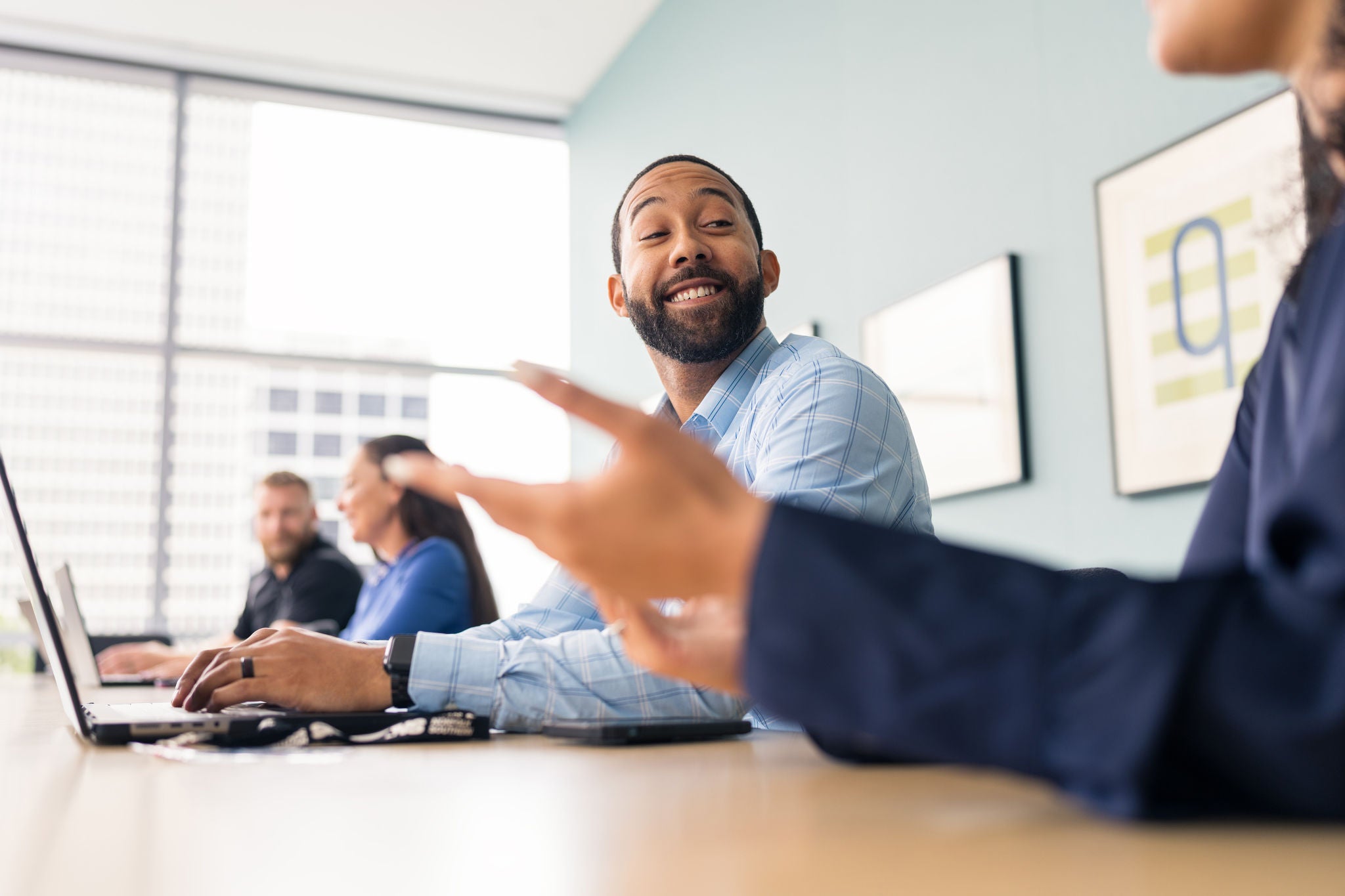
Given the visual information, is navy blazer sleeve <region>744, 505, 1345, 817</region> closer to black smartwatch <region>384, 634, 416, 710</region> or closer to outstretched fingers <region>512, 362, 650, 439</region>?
outstretched fingers <region>512, 362, 650, 439</region>

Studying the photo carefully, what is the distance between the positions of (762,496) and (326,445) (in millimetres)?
→ 4990

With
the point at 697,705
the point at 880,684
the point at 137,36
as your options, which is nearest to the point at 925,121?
the point at 697,705

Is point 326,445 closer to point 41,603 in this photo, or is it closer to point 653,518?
point 41,603

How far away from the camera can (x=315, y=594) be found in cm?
420

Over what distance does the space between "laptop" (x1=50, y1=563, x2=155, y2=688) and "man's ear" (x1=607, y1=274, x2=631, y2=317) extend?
1378 mm

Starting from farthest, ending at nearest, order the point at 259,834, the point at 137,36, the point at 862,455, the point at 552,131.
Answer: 1. the point at 552,131
2. the point at 137,36
3. the point at 862,455
4. the point at 259,834

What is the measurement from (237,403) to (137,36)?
1.84m

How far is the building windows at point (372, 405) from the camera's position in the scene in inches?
237

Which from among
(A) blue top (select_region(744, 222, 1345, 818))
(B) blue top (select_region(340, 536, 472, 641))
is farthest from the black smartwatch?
(B) blue top (select_region(340, 536, 472, 641))

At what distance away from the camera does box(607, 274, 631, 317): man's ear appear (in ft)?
7.47

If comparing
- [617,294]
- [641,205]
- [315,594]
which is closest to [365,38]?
[315,594]

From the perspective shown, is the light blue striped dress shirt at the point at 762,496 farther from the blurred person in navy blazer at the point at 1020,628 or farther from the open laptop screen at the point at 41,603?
the blurred person in navy blazer at the point at 1020,628

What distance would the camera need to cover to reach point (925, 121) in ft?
10.8

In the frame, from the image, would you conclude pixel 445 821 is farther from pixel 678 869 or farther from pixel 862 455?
pixel 862 455
